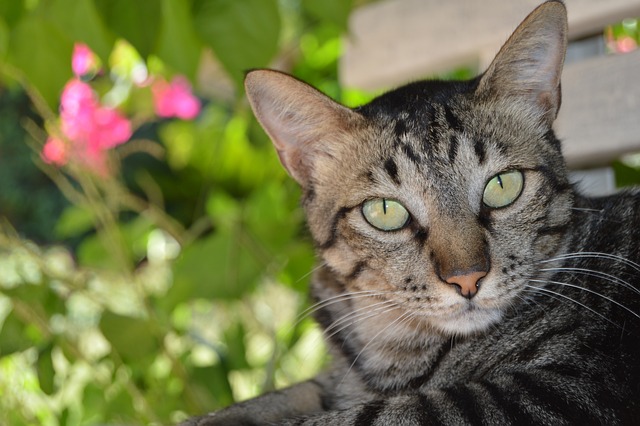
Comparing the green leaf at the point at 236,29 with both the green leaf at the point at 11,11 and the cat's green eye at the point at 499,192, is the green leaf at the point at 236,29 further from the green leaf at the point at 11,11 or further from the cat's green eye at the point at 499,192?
the cat's green eye at the point at 499,192

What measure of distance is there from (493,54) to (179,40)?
2.36 feet

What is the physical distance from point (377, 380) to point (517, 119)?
1.52 ft

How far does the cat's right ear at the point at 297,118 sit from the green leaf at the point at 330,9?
19 centimetres

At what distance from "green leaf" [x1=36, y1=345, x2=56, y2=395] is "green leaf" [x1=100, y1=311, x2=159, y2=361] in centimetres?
12

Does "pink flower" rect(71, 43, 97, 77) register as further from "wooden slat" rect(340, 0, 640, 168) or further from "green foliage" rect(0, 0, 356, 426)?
"wooden slat" rect(340, 0, 640, 168)

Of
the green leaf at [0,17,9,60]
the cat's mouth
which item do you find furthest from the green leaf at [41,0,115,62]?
the cat's mouth

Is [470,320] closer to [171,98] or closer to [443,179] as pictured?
[443,179]

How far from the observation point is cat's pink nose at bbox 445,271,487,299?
0.98 metres

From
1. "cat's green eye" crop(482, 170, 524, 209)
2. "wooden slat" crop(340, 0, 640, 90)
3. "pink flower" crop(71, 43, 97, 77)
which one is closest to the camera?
"cat's green eye" crop(482, 170, 524, 209)

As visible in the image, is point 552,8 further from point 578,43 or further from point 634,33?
point 634,33

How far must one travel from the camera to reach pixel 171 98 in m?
2.53

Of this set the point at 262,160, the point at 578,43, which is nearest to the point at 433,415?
the point at 578,43

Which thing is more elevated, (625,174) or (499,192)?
(499,192)

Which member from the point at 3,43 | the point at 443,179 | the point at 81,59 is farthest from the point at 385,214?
the point at 81,59
